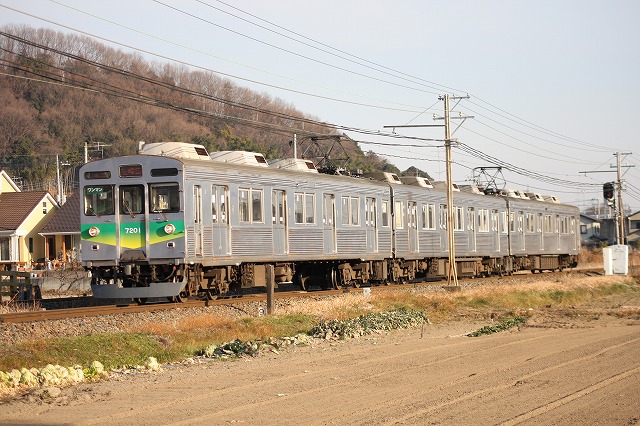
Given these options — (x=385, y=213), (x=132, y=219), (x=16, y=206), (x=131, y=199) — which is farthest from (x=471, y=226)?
(x=16, y=206)

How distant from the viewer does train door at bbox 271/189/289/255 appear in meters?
25.2

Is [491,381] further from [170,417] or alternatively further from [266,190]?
[266,190]

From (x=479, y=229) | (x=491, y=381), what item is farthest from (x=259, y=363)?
(x=479, y=229)

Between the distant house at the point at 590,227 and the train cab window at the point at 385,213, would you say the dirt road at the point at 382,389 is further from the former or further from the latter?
the distant house at the point at 590,227

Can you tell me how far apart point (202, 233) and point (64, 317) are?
14.6ft

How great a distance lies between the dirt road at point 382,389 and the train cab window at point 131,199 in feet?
23.0

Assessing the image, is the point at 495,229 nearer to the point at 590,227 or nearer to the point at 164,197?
the point at 164,197

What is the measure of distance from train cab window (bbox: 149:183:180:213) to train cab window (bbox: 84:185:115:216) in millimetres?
1017

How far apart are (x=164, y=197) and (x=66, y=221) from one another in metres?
36.2

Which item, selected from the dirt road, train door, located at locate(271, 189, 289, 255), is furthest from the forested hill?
the dirt road

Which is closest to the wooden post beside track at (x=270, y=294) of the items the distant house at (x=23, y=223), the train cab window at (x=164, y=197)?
the train cab window at (x=164, y=197)

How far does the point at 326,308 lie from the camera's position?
73.9 ft

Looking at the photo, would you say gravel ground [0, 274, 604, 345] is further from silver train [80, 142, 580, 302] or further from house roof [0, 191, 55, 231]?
house roof [0, 191, 55, 231]

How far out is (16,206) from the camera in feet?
190
